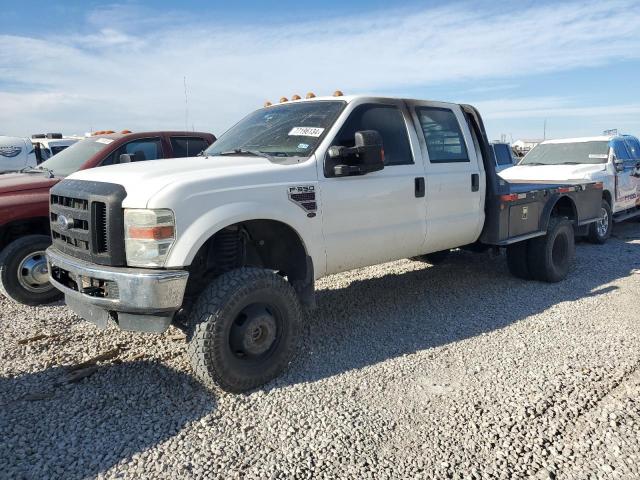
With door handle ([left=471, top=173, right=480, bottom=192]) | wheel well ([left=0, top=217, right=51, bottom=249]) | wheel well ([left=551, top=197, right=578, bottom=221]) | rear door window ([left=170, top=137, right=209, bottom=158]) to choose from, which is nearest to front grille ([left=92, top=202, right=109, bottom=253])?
wheel well ([left=0, top=217, right=51, bottom=249])

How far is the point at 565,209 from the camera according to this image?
6594 millimetres

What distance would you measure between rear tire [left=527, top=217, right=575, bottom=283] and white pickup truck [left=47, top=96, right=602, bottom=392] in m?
0.81

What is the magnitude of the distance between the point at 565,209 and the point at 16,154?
10488mm

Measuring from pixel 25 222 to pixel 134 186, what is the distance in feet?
9.25

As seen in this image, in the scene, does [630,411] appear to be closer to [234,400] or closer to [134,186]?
[234,400]

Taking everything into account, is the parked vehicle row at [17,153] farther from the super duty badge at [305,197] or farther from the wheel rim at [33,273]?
the super duty badge at [305,197]

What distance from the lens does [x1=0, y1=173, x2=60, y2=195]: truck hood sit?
5.22 metres

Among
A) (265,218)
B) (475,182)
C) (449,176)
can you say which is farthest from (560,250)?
(265,218)

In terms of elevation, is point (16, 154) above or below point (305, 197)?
above

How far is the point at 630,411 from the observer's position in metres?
3.13

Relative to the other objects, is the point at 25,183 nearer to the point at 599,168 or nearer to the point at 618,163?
the point at 599,168

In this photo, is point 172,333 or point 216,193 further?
point 172,333

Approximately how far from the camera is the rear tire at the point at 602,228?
855 centimetres

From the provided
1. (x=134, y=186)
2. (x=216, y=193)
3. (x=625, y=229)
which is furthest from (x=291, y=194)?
(x=625, y=229)
